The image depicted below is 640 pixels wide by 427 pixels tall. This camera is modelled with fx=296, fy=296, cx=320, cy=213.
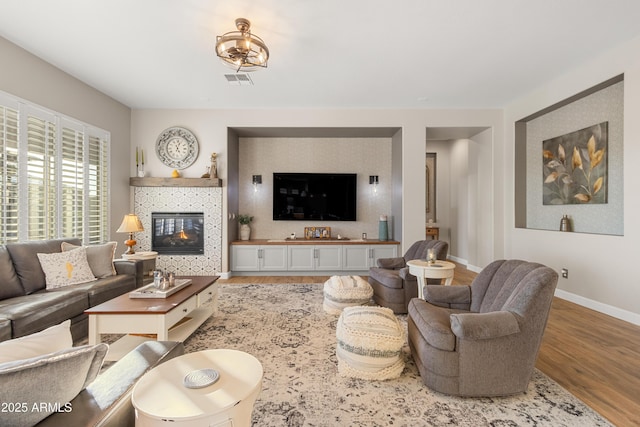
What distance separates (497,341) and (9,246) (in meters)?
4.46

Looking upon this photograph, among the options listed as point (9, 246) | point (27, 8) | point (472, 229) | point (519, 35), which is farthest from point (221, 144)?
point (472, 229)

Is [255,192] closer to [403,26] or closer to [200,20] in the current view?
[200,20]

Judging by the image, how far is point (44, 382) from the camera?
88 cm

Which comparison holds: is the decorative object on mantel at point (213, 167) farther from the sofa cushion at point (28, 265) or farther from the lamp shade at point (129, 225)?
the sofa cushion at point (28, 265)

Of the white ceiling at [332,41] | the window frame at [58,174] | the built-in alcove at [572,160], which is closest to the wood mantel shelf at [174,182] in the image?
the window frame at [58,174]

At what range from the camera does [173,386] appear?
1.21 metres

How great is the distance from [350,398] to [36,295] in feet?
10.00

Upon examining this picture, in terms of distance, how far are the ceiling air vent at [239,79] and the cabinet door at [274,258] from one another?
2.88 metres

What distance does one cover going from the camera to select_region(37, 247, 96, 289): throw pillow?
3.10 m

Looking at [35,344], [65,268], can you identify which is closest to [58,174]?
[65,268]

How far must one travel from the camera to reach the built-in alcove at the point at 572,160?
12.1 ft

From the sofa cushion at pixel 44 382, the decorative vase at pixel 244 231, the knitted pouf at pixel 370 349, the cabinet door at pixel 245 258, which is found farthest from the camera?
the decorative vase at pixel 244 231

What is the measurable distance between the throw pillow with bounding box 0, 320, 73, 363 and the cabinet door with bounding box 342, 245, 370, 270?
476 cm

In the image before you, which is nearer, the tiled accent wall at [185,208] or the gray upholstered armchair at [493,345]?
the gray upholstered armchair at [493,345]
